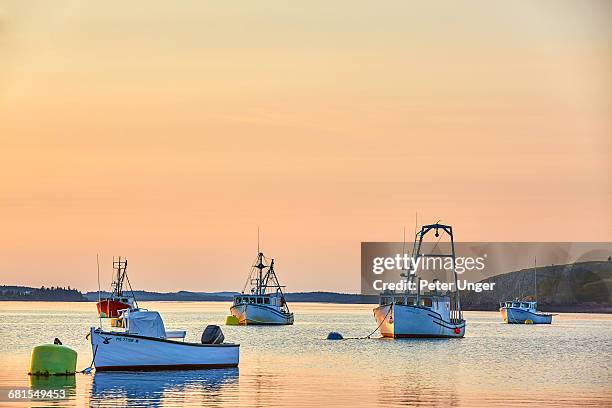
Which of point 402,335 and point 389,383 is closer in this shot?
point 389,383

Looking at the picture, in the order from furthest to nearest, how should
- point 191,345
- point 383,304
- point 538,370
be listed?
point 383,304
point 538,370
point 191,345

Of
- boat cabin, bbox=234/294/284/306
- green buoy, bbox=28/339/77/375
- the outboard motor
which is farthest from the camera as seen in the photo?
boat cabin, bbox=234/294/284/306

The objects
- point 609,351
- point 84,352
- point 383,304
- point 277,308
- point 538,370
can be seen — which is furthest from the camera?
point 277,308

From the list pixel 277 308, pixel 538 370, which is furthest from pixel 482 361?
pixel 277 308

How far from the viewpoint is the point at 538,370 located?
2913 inches

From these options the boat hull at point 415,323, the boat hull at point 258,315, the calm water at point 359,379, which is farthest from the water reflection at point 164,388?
the boat hull at point 258,315

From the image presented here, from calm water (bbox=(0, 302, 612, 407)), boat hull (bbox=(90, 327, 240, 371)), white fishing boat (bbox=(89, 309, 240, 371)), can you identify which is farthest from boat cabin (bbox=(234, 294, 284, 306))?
white fishing boat (bbox=(89, 309, 240, 371))

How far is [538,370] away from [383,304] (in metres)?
40.1

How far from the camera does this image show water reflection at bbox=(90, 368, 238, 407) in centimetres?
4944

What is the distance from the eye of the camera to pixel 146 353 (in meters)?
60.3

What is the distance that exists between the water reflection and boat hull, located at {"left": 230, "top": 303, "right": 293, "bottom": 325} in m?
Answer: 95.1

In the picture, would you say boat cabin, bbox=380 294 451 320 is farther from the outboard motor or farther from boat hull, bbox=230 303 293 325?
boat hull, bbox=230 303 293 325

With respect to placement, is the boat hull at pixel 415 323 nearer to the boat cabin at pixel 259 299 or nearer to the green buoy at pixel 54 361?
the boat cabin at pixel 259 299

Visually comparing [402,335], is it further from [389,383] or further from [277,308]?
[277,308]
